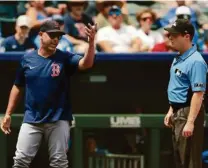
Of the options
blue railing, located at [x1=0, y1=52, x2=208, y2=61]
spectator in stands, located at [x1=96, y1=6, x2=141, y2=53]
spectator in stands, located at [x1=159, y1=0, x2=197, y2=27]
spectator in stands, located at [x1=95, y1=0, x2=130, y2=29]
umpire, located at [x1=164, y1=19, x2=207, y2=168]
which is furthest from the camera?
spectator in stands, located at [x1=159, y1=0, x2=197, y2=27]

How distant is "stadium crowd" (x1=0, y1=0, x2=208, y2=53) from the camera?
8.24 meters

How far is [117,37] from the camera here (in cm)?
838

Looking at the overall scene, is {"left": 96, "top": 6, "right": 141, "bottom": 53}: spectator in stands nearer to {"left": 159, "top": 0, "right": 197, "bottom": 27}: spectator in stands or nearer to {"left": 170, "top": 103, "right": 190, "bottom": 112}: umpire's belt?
{"left": 159, "top": 0, "right": 197, "bottom": 27}: spectator in stands

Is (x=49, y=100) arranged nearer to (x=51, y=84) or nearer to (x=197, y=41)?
(x=51, y=84)

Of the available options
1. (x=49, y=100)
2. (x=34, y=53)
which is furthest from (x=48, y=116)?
(x=34, y=53)

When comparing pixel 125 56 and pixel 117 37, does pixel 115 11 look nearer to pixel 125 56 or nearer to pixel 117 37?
pixel 117 37

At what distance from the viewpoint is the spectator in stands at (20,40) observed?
815cm

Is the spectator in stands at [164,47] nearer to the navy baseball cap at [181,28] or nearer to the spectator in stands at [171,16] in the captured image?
the spectator in stands at [171,16]

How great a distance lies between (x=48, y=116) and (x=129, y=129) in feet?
4.16

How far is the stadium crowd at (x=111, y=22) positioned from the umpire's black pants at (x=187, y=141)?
2305 mm

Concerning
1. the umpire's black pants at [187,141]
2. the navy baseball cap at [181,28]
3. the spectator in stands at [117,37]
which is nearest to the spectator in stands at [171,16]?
the spectator in stands at [117,37]

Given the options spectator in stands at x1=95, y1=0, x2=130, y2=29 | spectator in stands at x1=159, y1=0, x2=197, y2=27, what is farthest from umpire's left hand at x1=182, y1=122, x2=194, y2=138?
spectator in stands at x1=159, y1=0, x2=197, y2=27

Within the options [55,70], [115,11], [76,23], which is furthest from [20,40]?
[55,70]

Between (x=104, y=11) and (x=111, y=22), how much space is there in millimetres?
464
